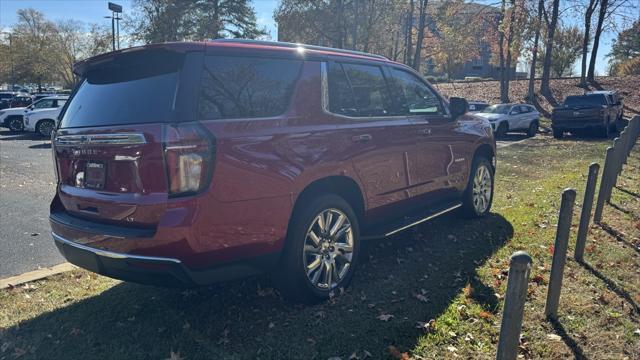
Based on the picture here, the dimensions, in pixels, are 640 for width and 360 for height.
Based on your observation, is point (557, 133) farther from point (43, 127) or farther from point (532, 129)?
point (43, 127)

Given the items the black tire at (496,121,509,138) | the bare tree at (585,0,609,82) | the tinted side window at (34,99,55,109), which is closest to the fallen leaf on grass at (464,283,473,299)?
the black tire at (496,121,509,138)

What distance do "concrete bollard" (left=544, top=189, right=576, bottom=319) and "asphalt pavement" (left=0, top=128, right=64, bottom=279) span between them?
15.7 ft

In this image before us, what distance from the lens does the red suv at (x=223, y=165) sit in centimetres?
301

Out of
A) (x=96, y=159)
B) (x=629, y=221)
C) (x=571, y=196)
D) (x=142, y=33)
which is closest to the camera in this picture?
(x=96, y=159)

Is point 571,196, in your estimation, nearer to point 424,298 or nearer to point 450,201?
point 424,298

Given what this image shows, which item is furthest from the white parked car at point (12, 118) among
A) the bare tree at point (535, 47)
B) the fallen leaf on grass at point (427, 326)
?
the bare tree at point (535, 47)

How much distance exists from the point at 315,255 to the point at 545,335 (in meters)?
1.78

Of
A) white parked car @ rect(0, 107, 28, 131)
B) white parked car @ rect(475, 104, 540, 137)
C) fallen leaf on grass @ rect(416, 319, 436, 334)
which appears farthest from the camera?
white parked car @ rect(0, 107, 28, 131)

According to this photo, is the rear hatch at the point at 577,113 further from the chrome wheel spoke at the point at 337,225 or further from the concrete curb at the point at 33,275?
the concrete curb at the point at 33,275

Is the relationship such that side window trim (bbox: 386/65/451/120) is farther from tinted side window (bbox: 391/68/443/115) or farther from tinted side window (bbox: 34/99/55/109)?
tinted side window (bbox: 34/99/55/109)

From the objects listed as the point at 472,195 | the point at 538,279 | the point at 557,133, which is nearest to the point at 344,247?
the point at 538,279

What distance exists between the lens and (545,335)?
3469 mm

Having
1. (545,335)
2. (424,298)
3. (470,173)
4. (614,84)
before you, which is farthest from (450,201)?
(614,84)

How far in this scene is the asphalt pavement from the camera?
5177 mm
